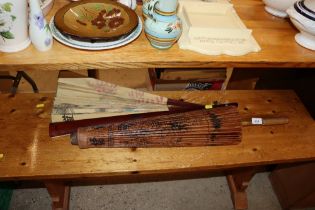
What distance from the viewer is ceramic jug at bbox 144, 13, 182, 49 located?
2.51ft

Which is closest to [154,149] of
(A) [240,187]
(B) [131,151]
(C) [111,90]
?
(B) [131,151]

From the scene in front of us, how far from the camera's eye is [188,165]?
0.98 m

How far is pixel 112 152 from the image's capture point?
1.00m

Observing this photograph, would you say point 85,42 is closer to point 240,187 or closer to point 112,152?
point 112,152

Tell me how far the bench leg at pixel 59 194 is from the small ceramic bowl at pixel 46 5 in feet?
2.37

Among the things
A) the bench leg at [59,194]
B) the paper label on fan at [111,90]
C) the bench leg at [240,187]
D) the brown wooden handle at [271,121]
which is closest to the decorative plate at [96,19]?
the paper label on fan at [111,90]

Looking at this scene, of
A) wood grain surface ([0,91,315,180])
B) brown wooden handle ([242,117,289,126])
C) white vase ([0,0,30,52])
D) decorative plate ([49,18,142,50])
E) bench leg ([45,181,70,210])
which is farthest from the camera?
bench leg ([45,181,70,210])

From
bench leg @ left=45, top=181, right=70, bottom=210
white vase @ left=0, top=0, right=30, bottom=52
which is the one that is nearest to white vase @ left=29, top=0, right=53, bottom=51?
white vase @ left=0, top=0, right=30, bottom=52

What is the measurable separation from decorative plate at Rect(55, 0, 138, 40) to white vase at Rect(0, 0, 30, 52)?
Result: 0.09m

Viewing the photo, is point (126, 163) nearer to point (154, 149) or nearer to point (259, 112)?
point (154, 149)

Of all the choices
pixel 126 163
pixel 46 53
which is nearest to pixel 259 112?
pixel 126 163

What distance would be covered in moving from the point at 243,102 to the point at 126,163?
0.60 m

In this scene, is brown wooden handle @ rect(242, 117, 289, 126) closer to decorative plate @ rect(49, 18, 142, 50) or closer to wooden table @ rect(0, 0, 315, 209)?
wooden table @ rect(0, 0, 315, 209)

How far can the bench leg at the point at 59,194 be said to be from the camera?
1.26m
